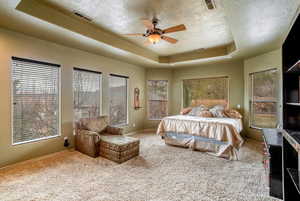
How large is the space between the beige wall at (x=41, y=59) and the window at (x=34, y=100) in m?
0.11

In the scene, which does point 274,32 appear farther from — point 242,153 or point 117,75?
point 117,75

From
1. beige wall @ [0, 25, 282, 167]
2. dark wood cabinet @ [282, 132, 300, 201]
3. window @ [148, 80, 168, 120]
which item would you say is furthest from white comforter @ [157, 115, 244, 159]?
window @ [148, 80, 168, 120]

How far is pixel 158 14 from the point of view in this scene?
2908 mm

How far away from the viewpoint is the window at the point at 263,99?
447 cm

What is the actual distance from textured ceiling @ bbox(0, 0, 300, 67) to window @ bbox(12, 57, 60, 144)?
0.73m

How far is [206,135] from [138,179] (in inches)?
82.1

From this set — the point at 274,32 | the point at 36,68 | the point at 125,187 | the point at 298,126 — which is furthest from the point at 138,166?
the point at 274,32

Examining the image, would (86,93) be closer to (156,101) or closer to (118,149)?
(118,149)

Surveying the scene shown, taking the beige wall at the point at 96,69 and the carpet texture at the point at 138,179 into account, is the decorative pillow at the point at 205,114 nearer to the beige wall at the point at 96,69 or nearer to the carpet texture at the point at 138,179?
the beige wall at the point at 96,69

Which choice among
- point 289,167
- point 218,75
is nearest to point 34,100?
point 289,167

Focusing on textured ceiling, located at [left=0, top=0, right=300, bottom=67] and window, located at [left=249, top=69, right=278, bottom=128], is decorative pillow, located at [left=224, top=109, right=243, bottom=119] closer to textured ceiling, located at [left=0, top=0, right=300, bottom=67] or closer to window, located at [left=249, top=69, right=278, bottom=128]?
window, located at [left=249, top=69, right=278, bottom=128]

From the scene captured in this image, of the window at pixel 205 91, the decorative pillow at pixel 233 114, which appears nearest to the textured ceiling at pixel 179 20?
the window at pixel 205 91

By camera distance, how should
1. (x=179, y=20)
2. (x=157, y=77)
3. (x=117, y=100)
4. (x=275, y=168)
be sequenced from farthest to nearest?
(x=157, y=77) → (x=117, y=100) → (x=179, y=20) → (x=275, y=168)

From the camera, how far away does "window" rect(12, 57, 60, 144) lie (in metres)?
3.15
